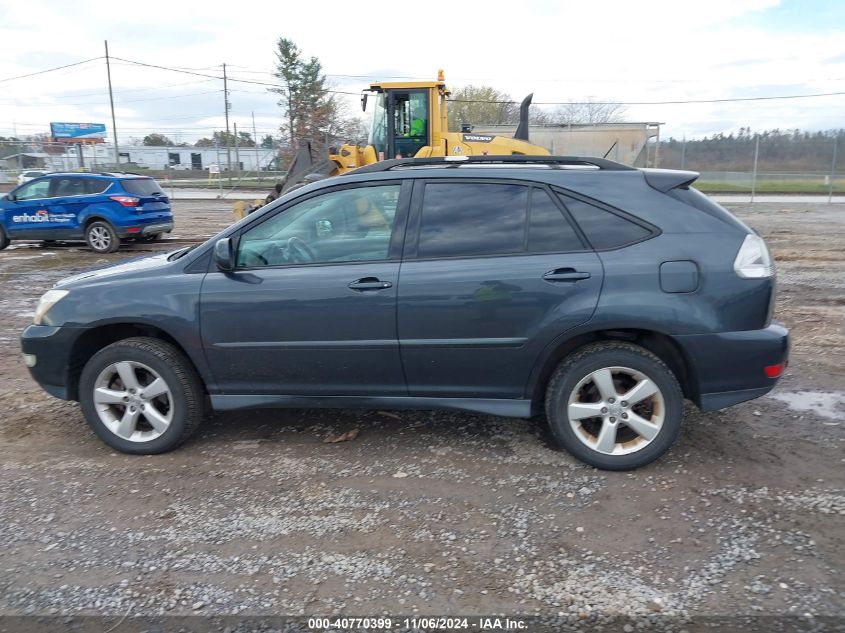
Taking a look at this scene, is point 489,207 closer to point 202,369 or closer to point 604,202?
point 604,202

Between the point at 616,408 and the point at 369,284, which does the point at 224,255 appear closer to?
the point at 369,284

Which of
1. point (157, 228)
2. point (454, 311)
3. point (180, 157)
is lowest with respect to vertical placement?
point (157, 228)

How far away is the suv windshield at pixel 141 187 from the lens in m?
13.2

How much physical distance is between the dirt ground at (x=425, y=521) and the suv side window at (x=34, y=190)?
10486 millimetres

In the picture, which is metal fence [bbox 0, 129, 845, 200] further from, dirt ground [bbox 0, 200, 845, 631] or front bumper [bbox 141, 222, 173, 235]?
dirt ground [bbox 0, 200, 845, 631]

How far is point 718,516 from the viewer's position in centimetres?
323

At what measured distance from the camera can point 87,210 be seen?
1308cm

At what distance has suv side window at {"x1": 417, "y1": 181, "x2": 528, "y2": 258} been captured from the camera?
3.71 meters

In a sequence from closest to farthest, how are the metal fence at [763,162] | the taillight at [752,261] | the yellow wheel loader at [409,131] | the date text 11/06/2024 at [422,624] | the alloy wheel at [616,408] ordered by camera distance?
the date text 11/06/2024 at [422,624]
the taillight at [752,261]
the alloy wheel at [616,408]
the yellow wheel loader at [409,131]
the metal fence at [763,162]

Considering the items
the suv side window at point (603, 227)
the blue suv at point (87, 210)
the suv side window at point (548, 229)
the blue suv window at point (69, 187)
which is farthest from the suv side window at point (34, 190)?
→ the suv side window at point (603, 227)

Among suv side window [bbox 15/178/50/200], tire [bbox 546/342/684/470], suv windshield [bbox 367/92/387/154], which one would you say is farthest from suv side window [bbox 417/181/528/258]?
suv side window [bbox 15/178/50/200]

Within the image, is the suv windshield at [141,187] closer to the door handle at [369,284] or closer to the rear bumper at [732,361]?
the door handle at [369,284]

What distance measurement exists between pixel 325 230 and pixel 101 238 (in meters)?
10.9

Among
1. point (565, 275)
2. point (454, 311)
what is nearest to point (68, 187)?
point (454, 311)
